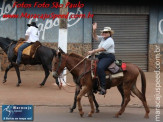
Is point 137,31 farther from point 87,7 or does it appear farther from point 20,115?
point 20,115

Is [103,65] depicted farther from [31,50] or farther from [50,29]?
[50,29]

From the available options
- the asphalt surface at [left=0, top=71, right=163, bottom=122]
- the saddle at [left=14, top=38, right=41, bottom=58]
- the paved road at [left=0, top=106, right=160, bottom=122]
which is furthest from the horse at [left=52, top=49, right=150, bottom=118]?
the saddle at [left=14, top=38, right=41, bottom=58]

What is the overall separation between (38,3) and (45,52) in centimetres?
435

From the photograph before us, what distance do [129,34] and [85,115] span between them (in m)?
8.40

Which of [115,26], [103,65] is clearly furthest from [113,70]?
[115,26]

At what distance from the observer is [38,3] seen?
1543 centimetres

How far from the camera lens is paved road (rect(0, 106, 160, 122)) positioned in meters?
7.81

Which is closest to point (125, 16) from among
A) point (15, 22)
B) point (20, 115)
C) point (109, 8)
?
point (109, 8)

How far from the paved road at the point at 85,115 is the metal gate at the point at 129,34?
23.0ft

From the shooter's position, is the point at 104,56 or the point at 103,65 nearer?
the point at 103,65

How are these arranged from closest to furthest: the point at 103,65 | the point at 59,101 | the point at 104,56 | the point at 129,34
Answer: the point at 103,65 → the point at 104,56 → the point at 59,101 → the point at 129,34

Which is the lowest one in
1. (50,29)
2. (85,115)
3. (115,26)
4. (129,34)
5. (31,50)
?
(85,115)

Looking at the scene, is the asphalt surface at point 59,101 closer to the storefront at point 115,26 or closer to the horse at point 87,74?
the horse at point 87,74

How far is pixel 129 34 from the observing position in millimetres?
15945
